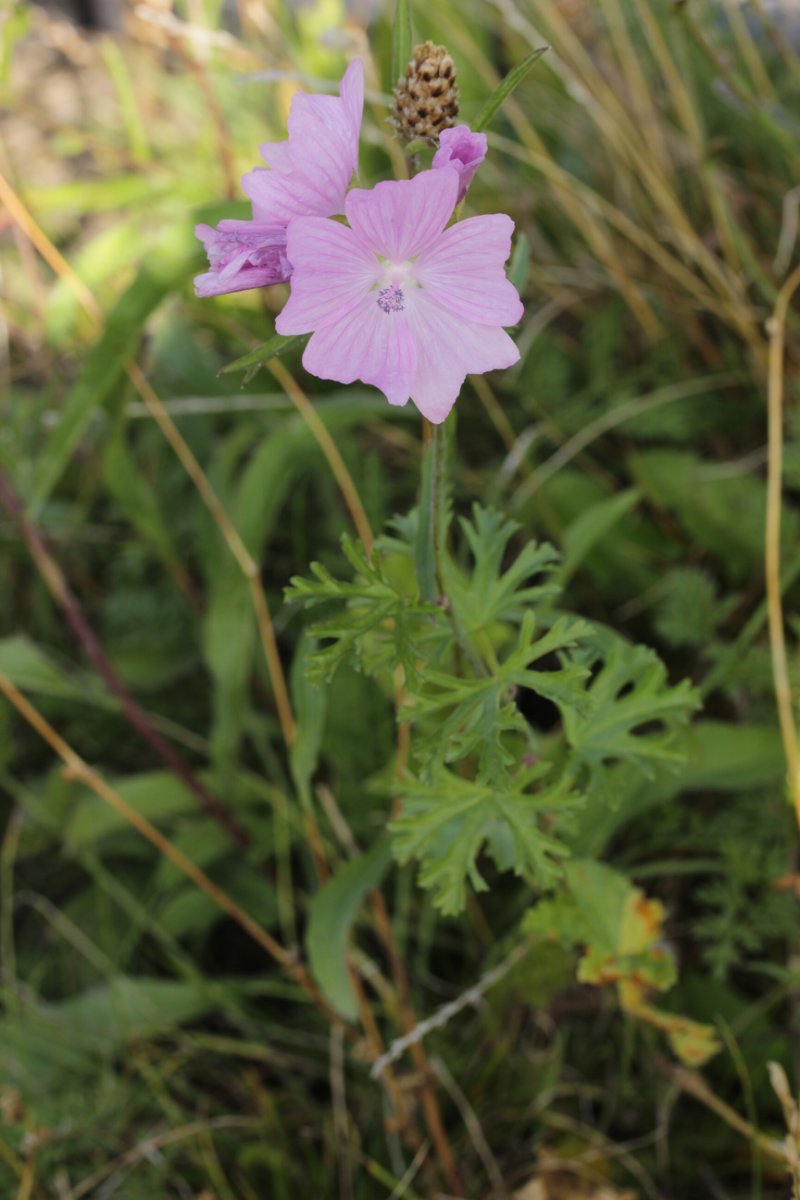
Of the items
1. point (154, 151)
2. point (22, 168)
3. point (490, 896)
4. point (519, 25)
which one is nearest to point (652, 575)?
point (490, 896)

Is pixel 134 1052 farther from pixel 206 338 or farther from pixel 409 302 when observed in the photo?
pixel 206 338

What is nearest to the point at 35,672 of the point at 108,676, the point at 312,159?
the point at 108,676

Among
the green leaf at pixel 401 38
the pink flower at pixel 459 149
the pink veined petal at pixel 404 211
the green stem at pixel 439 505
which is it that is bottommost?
the green stem at pixel 439 505

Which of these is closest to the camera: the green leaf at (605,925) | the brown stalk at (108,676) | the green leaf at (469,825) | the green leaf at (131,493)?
the green leaf at (469,825)

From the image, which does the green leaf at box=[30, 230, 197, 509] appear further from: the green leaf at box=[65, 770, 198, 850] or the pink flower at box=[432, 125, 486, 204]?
the pink flower at box=[432, 125, 486, 204]

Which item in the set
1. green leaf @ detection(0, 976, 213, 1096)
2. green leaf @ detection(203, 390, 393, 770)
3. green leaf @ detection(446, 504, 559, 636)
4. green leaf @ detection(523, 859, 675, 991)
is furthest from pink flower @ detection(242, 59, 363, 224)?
green leaf @ detection(0, 976, 213, 1096)

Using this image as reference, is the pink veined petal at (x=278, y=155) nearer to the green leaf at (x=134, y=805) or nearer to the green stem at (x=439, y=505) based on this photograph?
the green stem at (x=439, y=505)

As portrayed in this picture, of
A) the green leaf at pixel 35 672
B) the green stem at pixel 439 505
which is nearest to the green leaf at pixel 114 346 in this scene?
the green leaf at pixel 35 672

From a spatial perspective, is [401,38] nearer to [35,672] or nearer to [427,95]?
[427,95]
